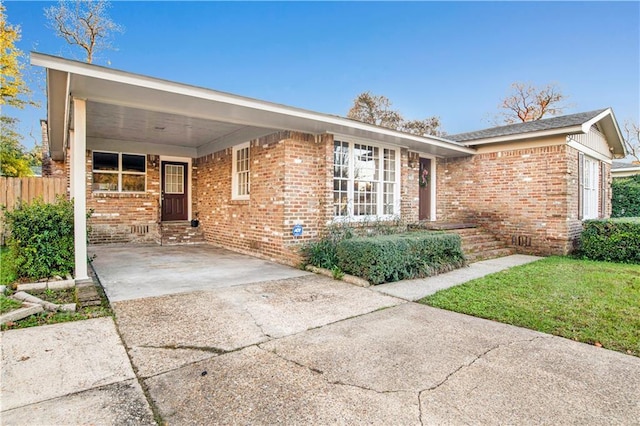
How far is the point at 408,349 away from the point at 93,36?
23.3 m

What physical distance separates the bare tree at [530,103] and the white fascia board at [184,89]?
77.8 feet

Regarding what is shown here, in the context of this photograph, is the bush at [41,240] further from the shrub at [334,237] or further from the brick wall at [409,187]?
the brick wall at [409,187]

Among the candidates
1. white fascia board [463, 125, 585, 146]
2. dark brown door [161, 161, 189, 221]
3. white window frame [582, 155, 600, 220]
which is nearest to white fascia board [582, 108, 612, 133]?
white fascia board [463, 125, 585, 146]

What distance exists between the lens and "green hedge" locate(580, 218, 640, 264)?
26.7 feet

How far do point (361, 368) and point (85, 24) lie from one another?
77.0 feet

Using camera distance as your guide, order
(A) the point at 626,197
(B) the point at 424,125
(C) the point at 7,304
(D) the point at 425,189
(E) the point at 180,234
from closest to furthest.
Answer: (C) the point at 7,304 → (E) the point at 180,234 → (D) the point at 425,189 → (A) the point at 626,197 → (B) the point at 424,125

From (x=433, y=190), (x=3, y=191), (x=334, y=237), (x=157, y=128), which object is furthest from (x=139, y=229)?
(x=433, y=190)

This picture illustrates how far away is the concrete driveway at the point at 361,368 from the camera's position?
224cm

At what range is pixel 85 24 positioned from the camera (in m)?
18.7

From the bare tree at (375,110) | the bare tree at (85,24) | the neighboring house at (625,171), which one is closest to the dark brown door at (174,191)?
the bare tree at (85,24)

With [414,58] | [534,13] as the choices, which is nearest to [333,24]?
[414,58]

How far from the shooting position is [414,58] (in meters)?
17.9

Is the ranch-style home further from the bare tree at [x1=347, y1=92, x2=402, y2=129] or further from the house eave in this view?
the bare tree at [x1=347, y1=92, x2=402, y2=129]

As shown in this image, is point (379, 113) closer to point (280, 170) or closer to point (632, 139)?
point (632, 139)
